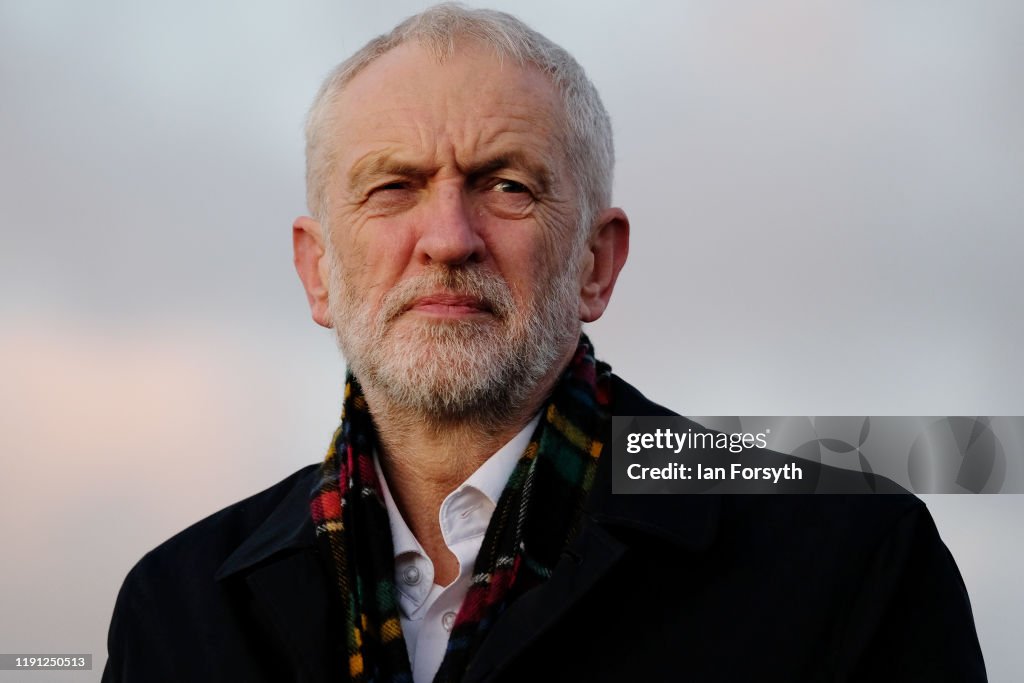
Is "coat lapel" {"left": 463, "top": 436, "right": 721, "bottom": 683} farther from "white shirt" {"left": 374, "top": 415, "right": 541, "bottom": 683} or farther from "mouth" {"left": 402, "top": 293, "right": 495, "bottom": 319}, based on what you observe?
"mouth" {"left": 402, "top": 293, "right": 495, "bottom": 319}

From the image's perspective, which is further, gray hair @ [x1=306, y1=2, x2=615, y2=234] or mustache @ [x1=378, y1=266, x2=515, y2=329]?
gray hair @ [x1=306, y1=2, x2=615, y2=234]

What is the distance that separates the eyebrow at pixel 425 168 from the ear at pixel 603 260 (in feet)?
1.11

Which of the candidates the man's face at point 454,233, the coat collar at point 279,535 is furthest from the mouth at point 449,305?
the coat collar at point 279,535

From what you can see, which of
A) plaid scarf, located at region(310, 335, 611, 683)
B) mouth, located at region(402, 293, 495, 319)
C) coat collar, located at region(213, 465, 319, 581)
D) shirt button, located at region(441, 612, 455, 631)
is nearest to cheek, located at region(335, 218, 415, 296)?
mouth, located at region(402, 293, 495, 319)

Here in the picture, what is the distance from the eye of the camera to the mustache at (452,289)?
3.16 metres

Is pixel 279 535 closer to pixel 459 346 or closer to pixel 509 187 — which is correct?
pixel 459 346

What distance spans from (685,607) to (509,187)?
1.24 m

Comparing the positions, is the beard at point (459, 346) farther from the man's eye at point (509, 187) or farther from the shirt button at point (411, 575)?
the shirt button at point (411, 575)

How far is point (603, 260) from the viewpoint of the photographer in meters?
3.71

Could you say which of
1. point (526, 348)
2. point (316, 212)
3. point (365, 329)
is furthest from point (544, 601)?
point (316, 212)

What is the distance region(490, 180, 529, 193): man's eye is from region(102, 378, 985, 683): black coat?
2.69 ft

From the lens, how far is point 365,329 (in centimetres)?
333

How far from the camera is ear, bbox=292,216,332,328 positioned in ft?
12.1

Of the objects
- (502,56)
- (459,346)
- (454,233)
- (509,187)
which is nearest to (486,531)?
(459,346)
